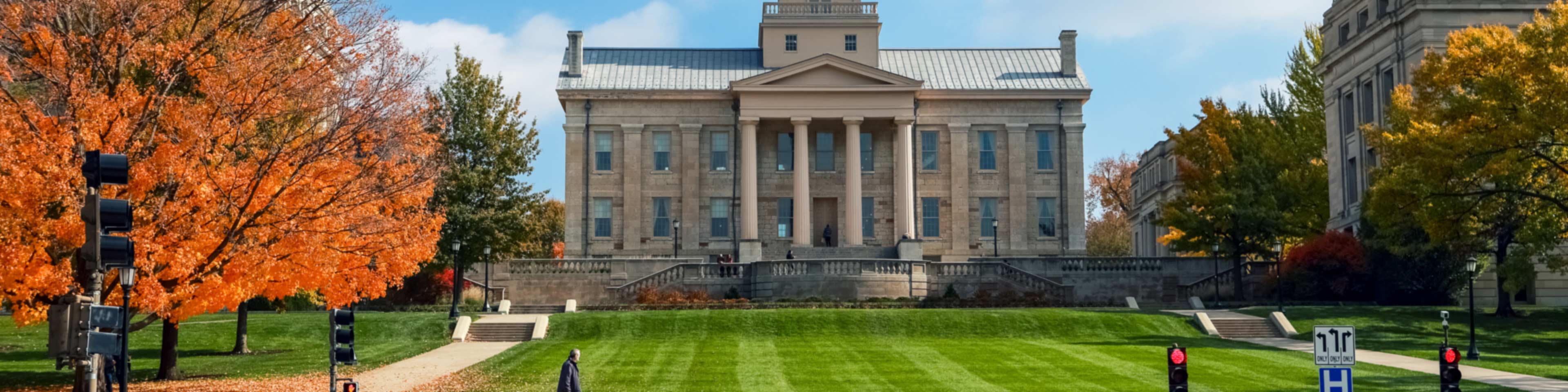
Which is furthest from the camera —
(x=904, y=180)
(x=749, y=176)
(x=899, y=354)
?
(x=749, y=176)

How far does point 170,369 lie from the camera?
99.2 ft

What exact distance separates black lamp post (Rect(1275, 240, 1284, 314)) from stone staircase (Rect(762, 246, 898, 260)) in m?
15.0

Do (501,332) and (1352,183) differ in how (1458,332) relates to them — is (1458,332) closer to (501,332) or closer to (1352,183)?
(1352,183)

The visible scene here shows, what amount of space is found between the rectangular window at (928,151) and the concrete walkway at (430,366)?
93.6 ft

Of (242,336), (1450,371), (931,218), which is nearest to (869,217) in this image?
(931,218)

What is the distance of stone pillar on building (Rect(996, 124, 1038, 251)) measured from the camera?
6806cm

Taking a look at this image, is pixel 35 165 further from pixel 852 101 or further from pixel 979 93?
pixel 979 93

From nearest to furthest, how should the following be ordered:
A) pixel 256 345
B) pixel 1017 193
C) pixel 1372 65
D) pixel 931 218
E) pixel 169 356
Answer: pixel 169 356, pixel 256 345, pixel 1372 65, pixel 1017 193, pixel 931 218

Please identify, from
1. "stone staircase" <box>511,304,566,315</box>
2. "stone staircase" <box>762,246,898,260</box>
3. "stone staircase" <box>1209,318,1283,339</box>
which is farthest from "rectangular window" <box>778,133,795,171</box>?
"stone staircase" <box>1209,318,1283,339</box>

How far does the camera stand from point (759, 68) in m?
72.1

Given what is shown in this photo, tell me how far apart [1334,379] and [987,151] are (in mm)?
50139

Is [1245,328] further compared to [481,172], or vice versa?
[481,172]

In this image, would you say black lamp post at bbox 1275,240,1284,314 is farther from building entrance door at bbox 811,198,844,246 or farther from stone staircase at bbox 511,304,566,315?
stone staircase at bbox 511,304,566,315

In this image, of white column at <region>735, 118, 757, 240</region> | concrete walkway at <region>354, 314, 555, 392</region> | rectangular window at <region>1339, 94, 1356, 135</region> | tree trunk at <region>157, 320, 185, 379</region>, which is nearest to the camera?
concrete walkway at <region>354, 314, 555, 392</region>
